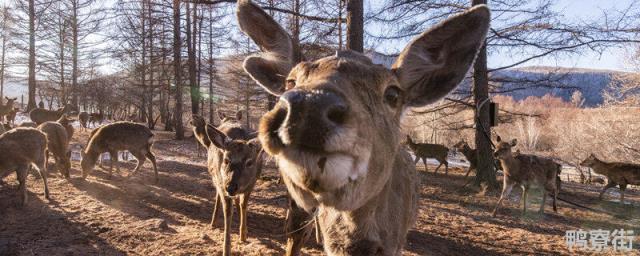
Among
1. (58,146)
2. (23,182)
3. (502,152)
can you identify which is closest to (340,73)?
(23,182)

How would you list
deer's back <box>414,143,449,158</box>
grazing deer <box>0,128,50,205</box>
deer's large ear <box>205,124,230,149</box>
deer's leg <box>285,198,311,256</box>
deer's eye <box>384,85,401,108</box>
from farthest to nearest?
deer's back <box>414,143,449,158</box>, grazing deer <box>0,128,50,205</box>, deer's large ear <box>205,124,230,149</box>, deer's leg <box>285,198,311,256</box>, deer's eye <box>384,85,401,108</box>

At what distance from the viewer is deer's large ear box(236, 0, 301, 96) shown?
10.0 ft

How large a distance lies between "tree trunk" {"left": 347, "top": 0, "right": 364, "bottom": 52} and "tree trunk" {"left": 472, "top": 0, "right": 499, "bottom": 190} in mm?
3992

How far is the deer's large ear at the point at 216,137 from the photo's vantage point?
5.85 meters

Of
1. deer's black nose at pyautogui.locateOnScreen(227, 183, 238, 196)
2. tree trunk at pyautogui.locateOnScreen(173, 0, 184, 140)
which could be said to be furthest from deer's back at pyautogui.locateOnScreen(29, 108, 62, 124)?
deer's black nose at pyautogui.locateOnScreen(227, 183, 238, 196)

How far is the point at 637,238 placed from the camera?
8.15 m

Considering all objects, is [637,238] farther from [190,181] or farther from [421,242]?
[190,181]

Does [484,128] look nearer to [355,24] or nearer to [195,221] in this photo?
[355,24]

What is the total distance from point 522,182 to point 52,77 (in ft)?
121

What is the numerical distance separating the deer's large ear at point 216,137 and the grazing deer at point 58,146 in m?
7.31

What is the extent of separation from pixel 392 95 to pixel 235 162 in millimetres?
3810

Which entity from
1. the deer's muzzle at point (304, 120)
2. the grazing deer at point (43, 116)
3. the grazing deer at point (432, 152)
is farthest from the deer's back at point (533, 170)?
the grazing deer at point (43, 116)

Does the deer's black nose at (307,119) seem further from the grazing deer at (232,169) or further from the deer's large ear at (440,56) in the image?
the grazing deer at (232,169)

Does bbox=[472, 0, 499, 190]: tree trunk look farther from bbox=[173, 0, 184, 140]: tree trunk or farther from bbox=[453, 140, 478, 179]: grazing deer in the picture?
bbox=[173, 0, 184, 140]: tree trunk
